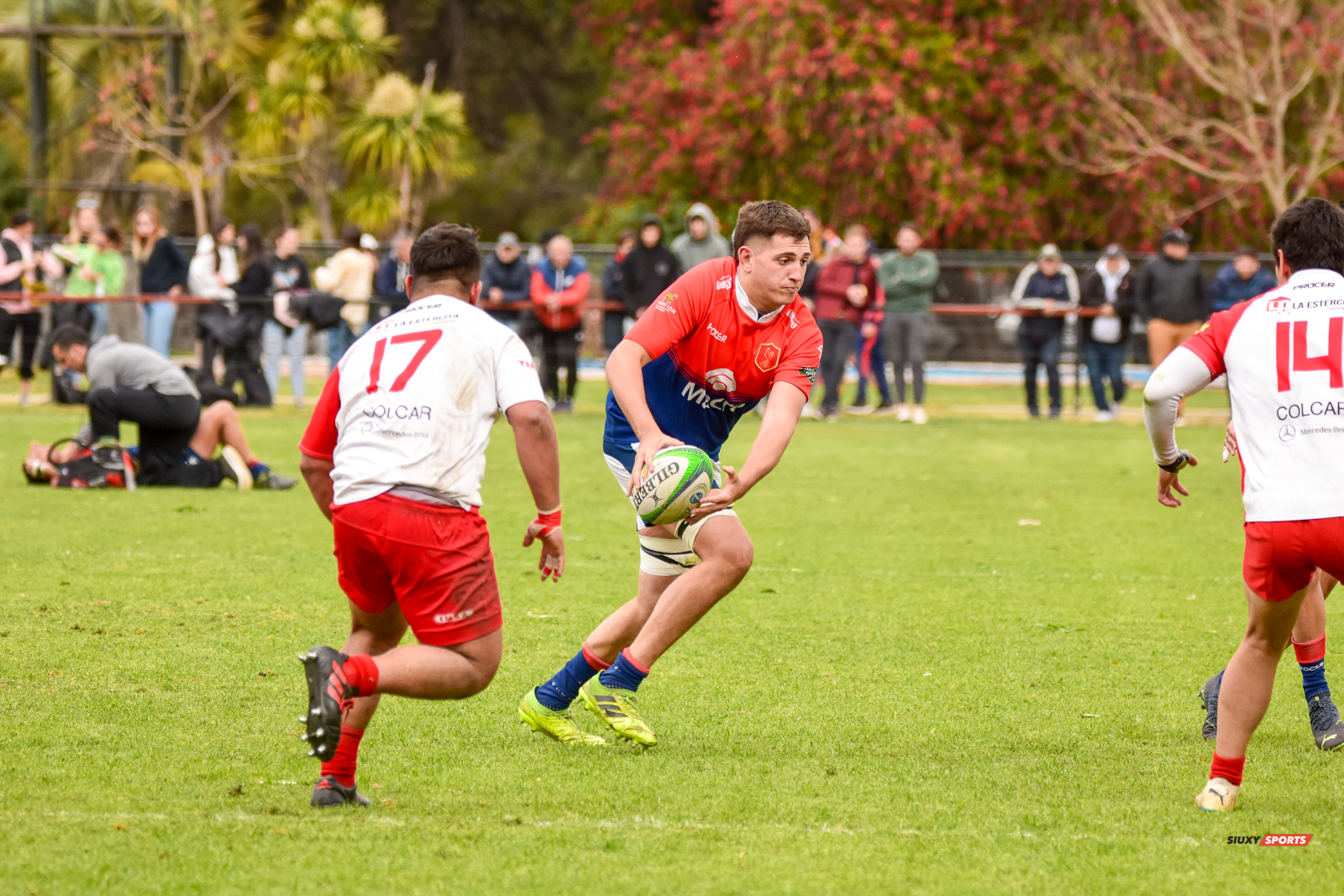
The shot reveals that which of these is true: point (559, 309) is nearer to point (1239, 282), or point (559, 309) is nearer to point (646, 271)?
point (646, 271)

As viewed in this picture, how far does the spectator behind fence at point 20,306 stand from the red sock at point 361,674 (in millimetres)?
16092

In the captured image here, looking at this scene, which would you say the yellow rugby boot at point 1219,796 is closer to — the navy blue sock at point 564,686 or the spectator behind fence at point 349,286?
the navy blue sock at point 564,686

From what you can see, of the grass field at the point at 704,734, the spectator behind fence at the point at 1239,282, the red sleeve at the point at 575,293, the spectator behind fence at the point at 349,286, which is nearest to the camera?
the grass field at the point at 704,734

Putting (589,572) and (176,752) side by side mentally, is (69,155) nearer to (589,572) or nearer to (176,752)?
(589,572)

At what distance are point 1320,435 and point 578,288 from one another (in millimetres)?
14410

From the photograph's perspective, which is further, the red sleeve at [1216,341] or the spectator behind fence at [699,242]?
the spectator behind fence at [699,242]

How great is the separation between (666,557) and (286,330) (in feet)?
44.8

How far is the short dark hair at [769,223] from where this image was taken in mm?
5461

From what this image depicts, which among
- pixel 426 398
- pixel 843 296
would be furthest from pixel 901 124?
pixel 426 398

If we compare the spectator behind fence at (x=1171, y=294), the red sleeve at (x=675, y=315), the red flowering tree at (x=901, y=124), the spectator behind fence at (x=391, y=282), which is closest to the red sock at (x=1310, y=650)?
the red sleeve at (x=675, y=315)

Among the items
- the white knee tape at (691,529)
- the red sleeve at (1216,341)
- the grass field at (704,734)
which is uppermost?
the red sleeve at (1216,341)

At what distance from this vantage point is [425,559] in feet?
14.3

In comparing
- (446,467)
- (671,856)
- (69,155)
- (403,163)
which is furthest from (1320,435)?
(69,155)

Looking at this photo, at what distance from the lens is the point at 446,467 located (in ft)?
14.5
